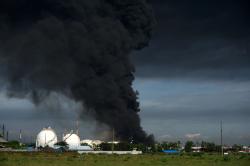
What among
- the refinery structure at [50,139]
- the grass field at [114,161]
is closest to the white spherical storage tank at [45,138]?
the refinery structure at [50,139]

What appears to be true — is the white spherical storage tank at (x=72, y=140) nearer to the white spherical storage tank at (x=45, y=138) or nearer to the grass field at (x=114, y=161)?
the white spherical storage tank at (x=45, y=138)

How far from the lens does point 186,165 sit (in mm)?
36875

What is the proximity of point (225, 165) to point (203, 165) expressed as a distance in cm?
174

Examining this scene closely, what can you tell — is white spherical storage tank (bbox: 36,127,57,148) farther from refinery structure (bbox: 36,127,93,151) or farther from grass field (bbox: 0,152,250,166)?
grass field (bbox: 0,152,250,166)

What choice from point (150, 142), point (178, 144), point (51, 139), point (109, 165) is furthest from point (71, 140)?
point (109, 165)

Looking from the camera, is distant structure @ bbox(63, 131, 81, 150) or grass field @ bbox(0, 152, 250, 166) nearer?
grass field @ bbox(0, 152, 250, 166)

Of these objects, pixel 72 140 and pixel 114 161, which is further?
pixel 72 140

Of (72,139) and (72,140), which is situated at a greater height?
(72,139)

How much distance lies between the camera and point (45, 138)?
115062mm

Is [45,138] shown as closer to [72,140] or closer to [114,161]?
[72,140]

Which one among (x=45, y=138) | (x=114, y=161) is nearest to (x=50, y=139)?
(x=45, y=138)

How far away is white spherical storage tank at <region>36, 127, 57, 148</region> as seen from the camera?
11438 centimetres

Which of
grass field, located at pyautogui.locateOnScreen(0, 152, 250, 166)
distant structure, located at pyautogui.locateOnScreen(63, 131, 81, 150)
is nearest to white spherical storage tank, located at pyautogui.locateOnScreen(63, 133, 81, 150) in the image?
distant structure, located at pyautogui.locateOnScreen(63, 131, 81, 150)

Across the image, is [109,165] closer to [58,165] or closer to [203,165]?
[58,165]
